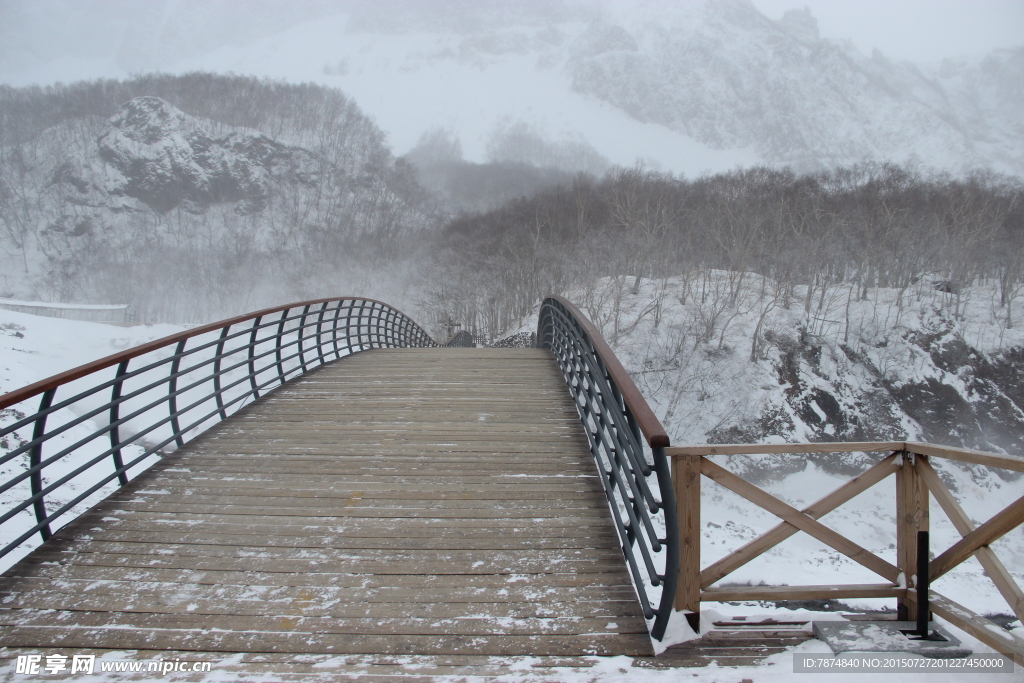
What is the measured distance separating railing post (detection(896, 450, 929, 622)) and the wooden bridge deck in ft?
4.18

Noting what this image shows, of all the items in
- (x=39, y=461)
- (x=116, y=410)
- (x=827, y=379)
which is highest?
(x=116, y=410)

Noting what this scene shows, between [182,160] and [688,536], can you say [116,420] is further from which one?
[182,160]

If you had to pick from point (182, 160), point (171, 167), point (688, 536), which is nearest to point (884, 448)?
point (688, 536)

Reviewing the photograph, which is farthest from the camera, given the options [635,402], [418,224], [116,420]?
[418,224]

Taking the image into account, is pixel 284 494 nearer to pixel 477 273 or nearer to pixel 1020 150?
pixel 477 273

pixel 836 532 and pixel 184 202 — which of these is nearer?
pixel 836 532

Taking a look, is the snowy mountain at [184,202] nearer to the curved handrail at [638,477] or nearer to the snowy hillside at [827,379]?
the snowy hillside at [827,379]

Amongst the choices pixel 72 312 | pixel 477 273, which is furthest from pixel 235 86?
pixel 477 273

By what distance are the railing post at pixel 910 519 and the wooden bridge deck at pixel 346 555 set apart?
127 centimetres

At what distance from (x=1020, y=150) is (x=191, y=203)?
142 m

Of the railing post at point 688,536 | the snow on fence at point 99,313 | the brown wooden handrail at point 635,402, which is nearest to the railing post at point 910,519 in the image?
the railing post at point 688,536

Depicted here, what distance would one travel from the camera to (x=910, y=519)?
95.2 inches

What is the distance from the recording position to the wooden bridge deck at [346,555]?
219 cm

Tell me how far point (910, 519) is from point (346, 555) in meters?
2.77
